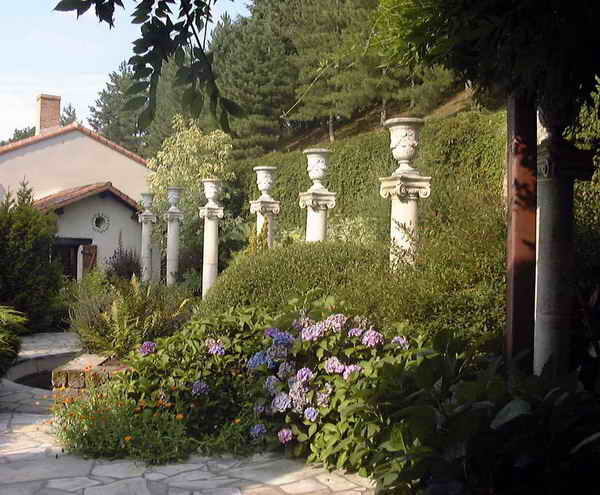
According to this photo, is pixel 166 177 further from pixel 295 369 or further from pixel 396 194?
pixel 295 369

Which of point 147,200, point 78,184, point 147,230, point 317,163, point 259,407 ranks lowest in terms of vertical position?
point 259,407

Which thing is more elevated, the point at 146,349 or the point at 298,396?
the point at 146,349

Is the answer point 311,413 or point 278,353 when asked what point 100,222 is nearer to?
point 278,353

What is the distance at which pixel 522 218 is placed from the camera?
4.04 meters

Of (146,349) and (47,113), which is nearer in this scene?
(146,349)

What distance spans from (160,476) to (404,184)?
439cm

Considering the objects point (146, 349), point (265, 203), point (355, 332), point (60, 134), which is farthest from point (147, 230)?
point (355, 332)

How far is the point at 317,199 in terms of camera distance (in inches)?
427

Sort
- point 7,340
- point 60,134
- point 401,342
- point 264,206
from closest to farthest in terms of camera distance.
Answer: point 401,342 < point 7,340 < point 264,206 < point 60,134

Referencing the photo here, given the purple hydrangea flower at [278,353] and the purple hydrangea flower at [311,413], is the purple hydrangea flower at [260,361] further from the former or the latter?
the purple hydrangea flower at [311,413]

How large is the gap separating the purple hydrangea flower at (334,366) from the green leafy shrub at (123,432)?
4.11 feet

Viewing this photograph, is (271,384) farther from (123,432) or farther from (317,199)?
(317,199)

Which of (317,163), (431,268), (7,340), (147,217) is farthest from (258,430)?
(147,217)

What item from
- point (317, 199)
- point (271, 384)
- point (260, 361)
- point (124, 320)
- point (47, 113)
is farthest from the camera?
point (47, 113)
